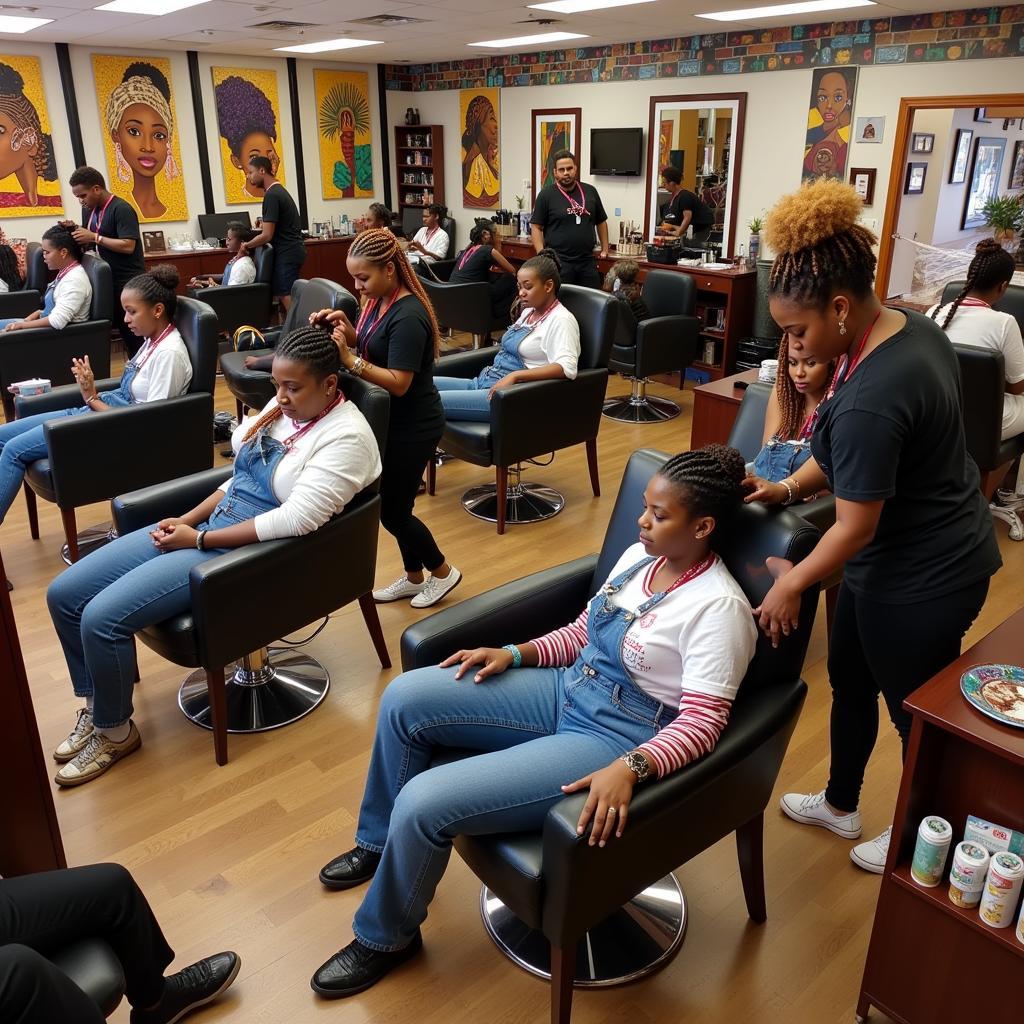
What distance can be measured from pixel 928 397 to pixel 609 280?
437 cm

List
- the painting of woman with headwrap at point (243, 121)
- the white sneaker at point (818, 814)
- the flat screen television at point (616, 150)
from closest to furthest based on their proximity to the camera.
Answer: the white sneaker at point (818, 814) → the flat screen television at point (616, 150) → the painting of woman with headwrap at point (243, 121)

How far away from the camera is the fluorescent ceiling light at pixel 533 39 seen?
6.71 meters

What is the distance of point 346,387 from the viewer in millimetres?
2773

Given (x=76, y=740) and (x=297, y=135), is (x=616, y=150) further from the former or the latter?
(x=76, y=740)

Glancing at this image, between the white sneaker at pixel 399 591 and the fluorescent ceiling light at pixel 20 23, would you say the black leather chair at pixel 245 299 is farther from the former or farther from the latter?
the white sneaker at pixel 399 591

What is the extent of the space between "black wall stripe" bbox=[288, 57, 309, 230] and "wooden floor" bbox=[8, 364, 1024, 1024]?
22.8ft

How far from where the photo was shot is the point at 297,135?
8.91 meters

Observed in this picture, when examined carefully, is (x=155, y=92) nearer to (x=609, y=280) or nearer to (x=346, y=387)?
(x=609, y=280)

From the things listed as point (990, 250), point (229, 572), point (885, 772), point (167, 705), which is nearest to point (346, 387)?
point (229, 572)

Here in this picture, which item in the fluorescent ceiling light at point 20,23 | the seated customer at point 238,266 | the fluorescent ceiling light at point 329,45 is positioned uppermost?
the fluorescent ceiling light at point 329,45

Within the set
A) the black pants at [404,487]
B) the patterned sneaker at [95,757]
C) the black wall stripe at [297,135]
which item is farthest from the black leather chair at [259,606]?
the black wall stripe at [297,135]

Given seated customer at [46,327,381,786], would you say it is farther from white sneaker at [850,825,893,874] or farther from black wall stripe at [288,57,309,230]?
black wall stripe at [288,57,309,230]

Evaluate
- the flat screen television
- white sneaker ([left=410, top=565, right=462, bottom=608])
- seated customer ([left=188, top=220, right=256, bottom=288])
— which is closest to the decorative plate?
white sneaker ([left=410, top=565, right=462, bottom=608])

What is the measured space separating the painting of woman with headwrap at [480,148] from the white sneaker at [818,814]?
7.72 meters
